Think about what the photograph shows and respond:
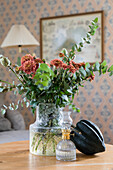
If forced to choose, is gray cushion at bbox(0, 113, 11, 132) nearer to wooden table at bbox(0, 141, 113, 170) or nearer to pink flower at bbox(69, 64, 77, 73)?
wooden table at bbox(0, 141, 113, 170)

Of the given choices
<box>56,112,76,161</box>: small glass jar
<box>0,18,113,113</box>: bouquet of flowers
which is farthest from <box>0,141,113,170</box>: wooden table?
<box>0,18,113,113</box>: bouquet of flowers

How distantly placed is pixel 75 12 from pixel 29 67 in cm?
266

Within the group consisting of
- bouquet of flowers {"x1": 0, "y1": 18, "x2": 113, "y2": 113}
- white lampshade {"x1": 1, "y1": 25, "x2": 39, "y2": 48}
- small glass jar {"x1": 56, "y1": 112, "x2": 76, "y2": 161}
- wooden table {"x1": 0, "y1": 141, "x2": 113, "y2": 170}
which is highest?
white lampshade {"x1": 1, "y1": 25, "x2": 39, "y2": 48}

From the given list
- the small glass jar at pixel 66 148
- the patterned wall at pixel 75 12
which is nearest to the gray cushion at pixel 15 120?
the patterned wall at pixel 75 12

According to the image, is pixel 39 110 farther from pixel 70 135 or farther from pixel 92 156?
pixel 92 156

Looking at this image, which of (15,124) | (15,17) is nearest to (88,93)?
(15,124)

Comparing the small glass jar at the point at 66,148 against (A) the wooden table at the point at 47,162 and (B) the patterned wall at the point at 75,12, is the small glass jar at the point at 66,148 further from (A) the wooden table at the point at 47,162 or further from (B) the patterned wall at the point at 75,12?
(B) the patterned wall at the point at 75,12

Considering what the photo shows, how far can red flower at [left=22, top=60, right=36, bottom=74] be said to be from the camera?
1458 millimetres

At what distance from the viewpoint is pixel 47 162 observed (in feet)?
4.68

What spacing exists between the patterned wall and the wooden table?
2119 mm

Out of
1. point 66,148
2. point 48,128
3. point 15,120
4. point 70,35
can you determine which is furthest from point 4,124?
point 66,148

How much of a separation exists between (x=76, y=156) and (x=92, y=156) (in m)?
0.08

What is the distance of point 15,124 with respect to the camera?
3451 mm

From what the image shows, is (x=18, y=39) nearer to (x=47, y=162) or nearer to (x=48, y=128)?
(x=48, y=128)
